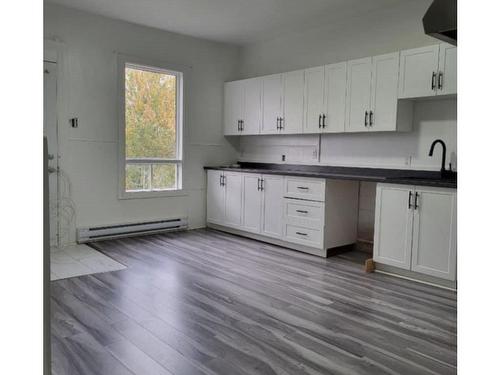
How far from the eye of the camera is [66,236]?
461cm

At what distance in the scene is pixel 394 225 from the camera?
369cm

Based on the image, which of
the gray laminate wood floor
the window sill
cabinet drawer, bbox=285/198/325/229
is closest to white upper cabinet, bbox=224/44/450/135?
cabinet drawer, bbox=285/198/325/229

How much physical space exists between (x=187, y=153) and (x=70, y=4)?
87.1 inches

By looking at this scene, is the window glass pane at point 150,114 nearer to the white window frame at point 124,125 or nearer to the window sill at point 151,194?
the white window frame at point 124,125

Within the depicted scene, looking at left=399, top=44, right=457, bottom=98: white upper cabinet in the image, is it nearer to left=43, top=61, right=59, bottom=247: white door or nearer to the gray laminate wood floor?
the gray laminate wood floor

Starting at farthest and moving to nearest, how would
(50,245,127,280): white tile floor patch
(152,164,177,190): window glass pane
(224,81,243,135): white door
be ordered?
(224,81,243,135): white door
(152,164,177,190): window glass pane
(50,245,127,280): white tile floor patch

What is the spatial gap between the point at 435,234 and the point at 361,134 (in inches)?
63.4

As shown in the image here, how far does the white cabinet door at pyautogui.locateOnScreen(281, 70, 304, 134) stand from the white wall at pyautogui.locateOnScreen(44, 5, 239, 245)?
1.30 metres

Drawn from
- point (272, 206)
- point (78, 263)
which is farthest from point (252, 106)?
point (78, 263)

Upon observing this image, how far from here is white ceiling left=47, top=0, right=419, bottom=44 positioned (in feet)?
14.1

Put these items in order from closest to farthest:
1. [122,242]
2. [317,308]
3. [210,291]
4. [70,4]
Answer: [317,308]
[210,291]
[70,4]
[122,242]

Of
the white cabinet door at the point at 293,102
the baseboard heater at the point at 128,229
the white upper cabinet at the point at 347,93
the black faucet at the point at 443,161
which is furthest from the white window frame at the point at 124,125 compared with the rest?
the black faucet at the point at 443,161
